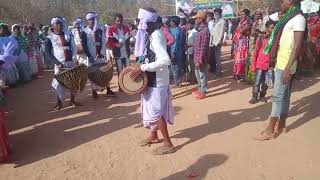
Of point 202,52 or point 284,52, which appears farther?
point 202,52

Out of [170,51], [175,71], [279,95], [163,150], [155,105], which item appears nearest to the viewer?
[155,105]

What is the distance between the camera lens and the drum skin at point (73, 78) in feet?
23.5

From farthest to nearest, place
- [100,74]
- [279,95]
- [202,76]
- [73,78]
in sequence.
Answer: [202,76]
[100,74]
[73,78]
[279,95]

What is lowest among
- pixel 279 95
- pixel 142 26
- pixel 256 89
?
pixel 256 89

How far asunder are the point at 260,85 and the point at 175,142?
119 inches

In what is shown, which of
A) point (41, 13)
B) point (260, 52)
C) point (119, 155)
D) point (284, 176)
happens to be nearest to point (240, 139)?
point (284, 176)

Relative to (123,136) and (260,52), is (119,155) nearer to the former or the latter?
(123,136)

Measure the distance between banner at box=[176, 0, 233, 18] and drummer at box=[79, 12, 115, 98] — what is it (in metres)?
6.40

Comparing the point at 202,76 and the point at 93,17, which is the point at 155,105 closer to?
the point at 202,76

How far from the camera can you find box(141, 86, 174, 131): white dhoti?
5.23 metres

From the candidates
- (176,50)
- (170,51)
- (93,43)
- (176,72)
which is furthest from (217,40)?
(93,43)

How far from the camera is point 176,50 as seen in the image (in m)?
9.66

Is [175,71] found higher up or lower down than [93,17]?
lower down

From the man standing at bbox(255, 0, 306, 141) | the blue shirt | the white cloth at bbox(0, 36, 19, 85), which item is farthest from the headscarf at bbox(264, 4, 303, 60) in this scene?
the white cloth at bbox(0, 36, 19, 85)
